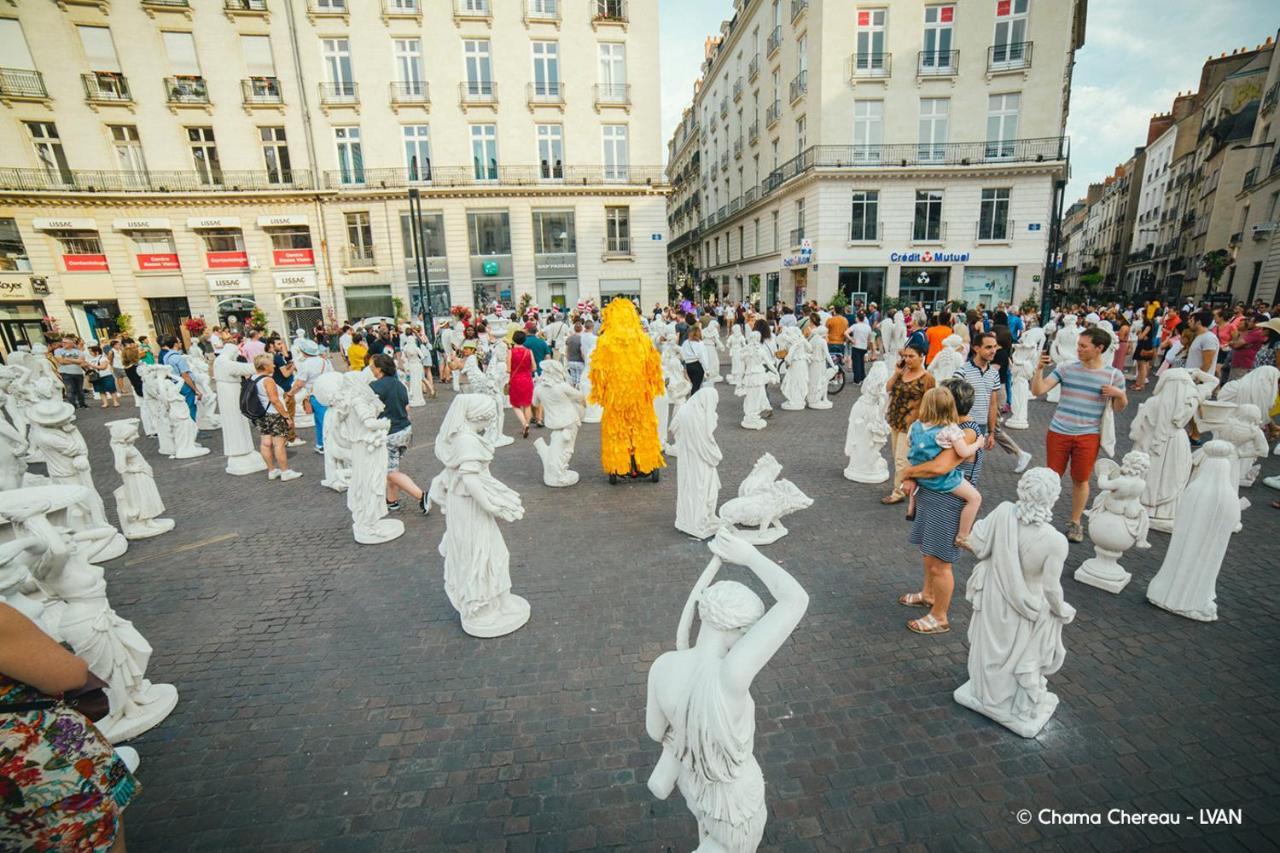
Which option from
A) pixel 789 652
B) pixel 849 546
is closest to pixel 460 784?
pixel 789 652

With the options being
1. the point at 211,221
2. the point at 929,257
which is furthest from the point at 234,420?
the point at 929,257

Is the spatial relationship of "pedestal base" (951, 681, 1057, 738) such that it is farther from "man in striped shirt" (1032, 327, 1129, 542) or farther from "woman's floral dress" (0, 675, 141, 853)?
"woman's floral dress" (0, 675, 141, 853)

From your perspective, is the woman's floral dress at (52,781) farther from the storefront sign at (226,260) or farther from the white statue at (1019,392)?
the storefront sign at (226,260)

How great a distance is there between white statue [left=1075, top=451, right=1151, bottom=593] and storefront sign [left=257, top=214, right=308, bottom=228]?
3196cm

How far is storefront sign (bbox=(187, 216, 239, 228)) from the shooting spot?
2602cm

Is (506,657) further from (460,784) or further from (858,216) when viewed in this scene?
(858,216)

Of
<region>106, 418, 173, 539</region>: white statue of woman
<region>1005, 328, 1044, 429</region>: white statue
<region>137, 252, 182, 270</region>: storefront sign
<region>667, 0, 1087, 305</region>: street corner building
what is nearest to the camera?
<region>106, 418, 173, 539</region>: white statue of woman

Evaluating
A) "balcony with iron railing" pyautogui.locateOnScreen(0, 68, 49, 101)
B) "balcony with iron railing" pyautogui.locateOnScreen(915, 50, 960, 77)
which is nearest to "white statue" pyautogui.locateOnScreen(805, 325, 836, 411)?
"balcony with iron railing" pyautogui.locateOnScreen(915, 50, 960, 77)

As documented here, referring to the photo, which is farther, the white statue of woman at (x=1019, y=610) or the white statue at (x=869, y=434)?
the white statue at (x=869, y=434)

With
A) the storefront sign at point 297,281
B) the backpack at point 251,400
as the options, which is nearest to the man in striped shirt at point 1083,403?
the backpack at point 251,400

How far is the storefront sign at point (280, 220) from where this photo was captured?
26.4 m

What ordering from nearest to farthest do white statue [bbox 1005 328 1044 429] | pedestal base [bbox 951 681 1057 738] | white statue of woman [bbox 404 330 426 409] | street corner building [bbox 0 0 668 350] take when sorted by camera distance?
pedestal base [bbox 951 681 1057 738] < white statue [bbox 1005 328 1044 429] < white statue of woman [bbox 404 330 426 409] < street corner building [bbox 0 0 668 350]

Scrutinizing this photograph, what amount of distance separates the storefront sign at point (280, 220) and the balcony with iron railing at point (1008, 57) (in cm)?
3251

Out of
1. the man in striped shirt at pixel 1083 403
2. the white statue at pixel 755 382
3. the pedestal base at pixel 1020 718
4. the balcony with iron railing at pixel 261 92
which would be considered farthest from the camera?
the balcony with iron railing at pixel 261 92
